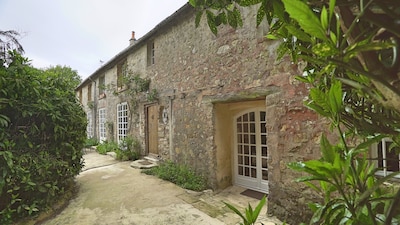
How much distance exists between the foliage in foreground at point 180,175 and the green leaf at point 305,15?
4.59 m

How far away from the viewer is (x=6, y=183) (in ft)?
9.33

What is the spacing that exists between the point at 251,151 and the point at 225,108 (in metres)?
1.12

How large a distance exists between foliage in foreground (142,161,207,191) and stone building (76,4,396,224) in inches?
7.6

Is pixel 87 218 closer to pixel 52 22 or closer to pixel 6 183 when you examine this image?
pixel 6 183

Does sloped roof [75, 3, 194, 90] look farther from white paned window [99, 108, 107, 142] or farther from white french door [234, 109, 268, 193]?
white french door [234, 109, 268, 193]

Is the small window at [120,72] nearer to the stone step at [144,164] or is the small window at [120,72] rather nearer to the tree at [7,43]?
the stone step at [144,164]

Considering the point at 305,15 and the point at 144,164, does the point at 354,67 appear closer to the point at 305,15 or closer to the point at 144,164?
the point at 305,15

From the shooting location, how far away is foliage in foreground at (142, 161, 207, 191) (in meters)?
4.72

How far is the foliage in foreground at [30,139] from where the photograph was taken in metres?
2.92

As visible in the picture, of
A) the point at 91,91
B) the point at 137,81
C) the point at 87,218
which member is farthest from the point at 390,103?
the point at 91,91

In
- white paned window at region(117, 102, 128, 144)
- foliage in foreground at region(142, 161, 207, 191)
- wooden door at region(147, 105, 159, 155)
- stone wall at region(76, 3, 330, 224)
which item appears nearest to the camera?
stone wall at region(76, 3, 330, 224)

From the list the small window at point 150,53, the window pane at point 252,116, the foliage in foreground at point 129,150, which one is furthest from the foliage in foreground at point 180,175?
the small window at point 150,53

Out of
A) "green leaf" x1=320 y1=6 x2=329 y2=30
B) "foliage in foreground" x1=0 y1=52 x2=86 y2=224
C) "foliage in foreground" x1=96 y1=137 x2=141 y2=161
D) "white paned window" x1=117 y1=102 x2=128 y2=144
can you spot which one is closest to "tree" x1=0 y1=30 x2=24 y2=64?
"foliage in foreground" x1=0 y1=52 x2=86 y2=224

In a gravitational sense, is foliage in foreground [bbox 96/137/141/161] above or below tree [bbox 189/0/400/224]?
below
